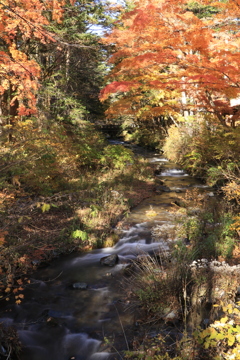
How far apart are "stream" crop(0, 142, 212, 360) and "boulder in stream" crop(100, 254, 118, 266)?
12cm

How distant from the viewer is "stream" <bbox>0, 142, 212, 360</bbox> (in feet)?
13.4

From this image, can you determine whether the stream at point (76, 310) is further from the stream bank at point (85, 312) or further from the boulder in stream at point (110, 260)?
the boulder in stream at point (110, 260)

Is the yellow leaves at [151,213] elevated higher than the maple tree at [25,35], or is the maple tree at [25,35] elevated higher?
the maple tree at [25,35]

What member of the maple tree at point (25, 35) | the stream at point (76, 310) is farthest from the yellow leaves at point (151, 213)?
the maple tree at point (25, 35)

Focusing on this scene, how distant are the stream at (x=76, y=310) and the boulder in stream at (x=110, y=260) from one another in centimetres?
12

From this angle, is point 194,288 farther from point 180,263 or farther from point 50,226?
point 50,226

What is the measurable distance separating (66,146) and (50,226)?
14.5 ft

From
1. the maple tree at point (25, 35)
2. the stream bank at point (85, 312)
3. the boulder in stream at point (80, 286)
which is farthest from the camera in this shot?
the maple tree at point (25, 35)

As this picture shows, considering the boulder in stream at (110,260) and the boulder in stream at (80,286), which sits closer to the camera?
the boulder in stream at (80,286)

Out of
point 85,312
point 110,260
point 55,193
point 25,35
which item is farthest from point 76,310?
point 25,35

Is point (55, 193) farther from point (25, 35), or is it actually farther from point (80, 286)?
point (25, 35)

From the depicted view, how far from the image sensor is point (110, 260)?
6.46 m

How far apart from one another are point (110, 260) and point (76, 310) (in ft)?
5.64

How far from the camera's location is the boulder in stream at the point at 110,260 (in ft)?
21.0
